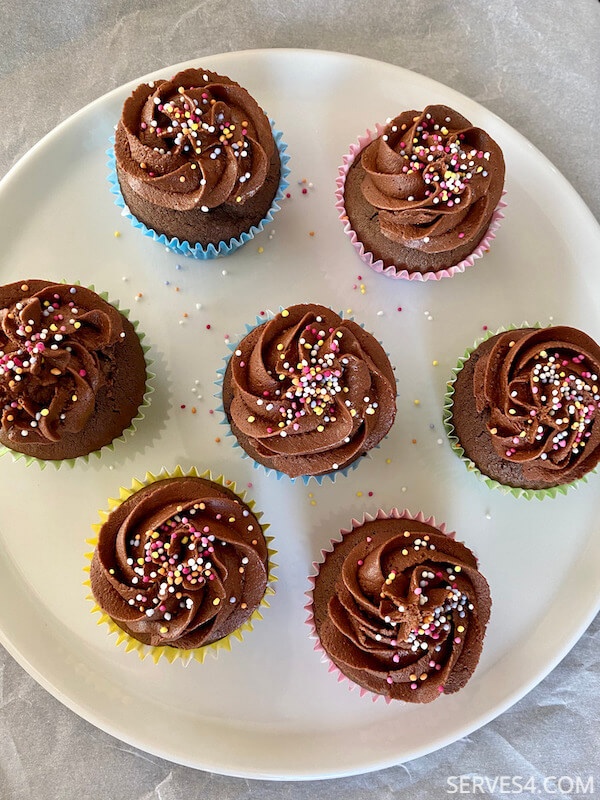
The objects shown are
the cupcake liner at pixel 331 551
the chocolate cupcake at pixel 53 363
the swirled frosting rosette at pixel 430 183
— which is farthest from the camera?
the cupcake liner at pixel 331 551

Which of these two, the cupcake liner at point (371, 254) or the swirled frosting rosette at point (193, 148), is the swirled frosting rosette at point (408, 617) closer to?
the cupcake liner at point (371, 254)

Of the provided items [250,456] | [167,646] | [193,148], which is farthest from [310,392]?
[167,646]

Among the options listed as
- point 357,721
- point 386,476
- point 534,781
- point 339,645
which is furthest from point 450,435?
point 534,781

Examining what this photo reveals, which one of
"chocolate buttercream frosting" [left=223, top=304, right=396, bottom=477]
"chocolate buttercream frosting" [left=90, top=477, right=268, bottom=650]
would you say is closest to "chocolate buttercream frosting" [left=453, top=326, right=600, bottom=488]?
"chocolate buttercream frosting" [left=223, top=304, right=396, bottom=477]

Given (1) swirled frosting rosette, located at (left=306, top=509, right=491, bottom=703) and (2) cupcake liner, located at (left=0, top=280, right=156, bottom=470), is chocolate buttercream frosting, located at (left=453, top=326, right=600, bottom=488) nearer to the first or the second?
(1) swirled frosting rosette, located at (left=306, top=509, right=491, bottom=703)

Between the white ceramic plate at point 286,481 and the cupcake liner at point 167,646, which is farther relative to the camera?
the white ceramic plate at point 286,481

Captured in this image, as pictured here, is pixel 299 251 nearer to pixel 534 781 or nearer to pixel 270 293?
pixel 270 293

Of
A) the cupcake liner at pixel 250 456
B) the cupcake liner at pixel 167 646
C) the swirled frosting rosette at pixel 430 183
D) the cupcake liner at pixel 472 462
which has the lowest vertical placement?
the cupcake liner at pixel 167 646

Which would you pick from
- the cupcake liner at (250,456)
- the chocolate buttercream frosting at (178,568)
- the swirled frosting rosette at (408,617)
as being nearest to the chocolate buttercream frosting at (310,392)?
the cupcake liner at (250,456)
